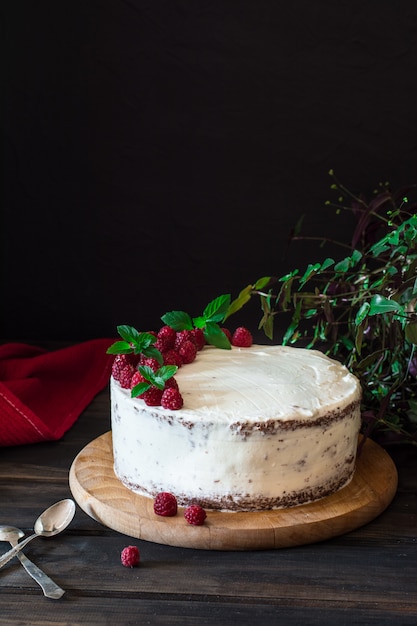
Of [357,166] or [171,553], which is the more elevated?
[357,166]

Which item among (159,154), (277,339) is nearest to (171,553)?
(277,339)

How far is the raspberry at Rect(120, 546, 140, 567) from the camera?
130 centimetres

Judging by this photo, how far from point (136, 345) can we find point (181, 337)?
17cm

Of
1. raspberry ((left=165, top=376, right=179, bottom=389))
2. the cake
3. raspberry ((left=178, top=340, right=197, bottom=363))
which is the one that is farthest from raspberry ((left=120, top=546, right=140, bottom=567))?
raspberry ((left=178, top=340, right=197, bottom=363))

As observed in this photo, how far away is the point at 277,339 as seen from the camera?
2.51 meters

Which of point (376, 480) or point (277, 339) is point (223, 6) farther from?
point (376, 480)

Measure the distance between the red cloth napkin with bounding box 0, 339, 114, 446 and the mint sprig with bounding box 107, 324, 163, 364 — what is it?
0.39 metres

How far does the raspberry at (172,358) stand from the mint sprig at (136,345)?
0.05 m

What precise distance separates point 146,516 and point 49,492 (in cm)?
27

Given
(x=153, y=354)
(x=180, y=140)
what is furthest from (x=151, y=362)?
(x=180, y=140)

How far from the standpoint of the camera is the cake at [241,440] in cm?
141

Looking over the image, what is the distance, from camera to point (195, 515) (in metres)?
1.36

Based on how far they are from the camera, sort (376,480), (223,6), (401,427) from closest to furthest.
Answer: (376,480) → (401,427) → (223,6)

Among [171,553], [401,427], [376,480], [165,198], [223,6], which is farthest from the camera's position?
[165,198]
